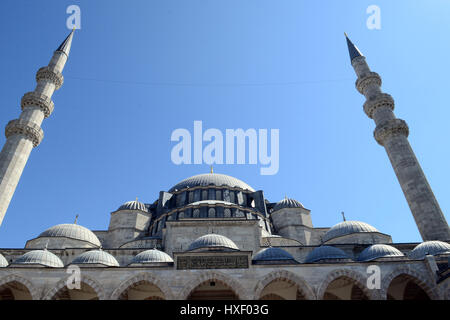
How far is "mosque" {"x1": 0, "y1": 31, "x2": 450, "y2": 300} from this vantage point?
12859mm

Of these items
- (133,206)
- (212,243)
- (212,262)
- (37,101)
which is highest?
(37,101)

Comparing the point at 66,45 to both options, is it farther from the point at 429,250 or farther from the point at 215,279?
the point at 429,250

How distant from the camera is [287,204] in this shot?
2395 cm

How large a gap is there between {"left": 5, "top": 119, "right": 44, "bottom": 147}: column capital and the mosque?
0.06m

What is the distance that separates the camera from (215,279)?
42.4 ft

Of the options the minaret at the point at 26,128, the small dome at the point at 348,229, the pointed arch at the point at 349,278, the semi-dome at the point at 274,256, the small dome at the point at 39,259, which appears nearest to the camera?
the pointed arch at the point at 349,278

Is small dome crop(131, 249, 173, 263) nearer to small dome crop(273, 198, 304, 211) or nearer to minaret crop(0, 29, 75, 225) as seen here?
minaret crop(0, 29, 75, 225)

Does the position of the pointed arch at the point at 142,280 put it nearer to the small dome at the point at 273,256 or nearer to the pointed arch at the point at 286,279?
the pointed arch at the point at 286,279

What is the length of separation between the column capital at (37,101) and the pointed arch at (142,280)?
14083 mm

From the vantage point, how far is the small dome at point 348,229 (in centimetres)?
1897

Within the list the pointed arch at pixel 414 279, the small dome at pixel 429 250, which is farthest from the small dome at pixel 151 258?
the small dome at pixel 429 250

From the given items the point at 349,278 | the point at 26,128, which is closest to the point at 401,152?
the point at 349,278

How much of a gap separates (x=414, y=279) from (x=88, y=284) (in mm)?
12577

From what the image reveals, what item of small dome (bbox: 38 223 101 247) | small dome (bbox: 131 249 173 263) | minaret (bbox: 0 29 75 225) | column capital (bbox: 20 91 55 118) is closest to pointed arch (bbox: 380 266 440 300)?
small dome (bbox: 131 249 173 263)
